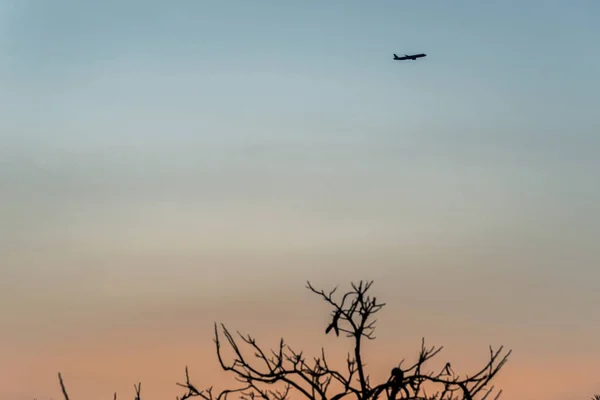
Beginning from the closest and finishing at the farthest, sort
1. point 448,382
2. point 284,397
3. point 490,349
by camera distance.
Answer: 1. point 448,382
2. point 490,349
3. point 284,397

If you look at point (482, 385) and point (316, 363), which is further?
point (316, 363)

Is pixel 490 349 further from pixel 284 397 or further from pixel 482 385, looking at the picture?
pixel 284 397

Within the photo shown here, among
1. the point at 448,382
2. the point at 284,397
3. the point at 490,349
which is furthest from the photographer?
the point at 284,397

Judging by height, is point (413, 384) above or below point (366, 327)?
below

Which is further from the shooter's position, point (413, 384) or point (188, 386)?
point (188, 386)

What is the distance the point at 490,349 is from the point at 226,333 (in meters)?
2.81

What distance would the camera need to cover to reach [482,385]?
10008 mm

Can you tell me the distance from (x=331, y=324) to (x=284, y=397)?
5.95ft

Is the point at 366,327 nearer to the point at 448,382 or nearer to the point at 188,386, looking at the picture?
the point at 448,382

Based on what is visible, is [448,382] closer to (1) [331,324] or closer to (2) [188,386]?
(1) [331,324]

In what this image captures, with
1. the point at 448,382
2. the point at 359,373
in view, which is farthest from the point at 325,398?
the point at 448,382

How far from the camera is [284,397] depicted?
1187 centimetres

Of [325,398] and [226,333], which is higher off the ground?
[226,333]

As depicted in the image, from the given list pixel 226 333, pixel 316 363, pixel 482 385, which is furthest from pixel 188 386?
pixel 482 385
